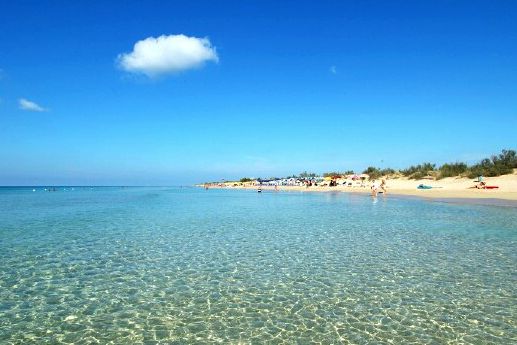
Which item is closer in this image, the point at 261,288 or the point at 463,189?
the point at 261,288

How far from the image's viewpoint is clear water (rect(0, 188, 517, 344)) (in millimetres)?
6934

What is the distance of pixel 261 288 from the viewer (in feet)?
31.5

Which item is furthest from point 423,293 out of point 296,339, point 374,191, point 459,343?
point 374,191

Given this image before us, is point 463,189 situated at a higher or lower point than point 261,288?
higher

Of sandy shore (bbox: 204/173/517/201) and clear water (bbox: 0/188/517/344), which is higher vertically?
sandy shore (bbox: 204/173/517/201)

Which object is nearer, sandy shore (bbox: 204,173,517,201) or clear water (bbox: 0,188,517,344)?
clear water (bbox: 0,188,517,344)

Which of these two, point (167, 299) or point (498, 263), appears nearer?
point (167, 299)

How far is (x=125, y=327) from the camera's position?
716cm

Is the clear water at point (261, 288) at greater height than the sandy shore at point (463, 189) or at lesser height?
lesser

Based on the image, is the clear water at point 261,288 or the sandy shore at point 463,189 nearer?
the clear water at point 261,288

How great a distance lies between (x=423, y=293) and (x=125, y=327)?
22.7 feet

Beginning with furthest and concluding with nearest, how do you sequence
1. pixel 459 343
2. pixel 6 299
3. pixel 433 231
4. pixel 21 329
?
pixel 433 231
pixel 6 299
pixel 21 329
pixel 459 343

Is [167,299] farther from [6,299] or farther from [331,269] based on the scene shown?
[331,269]

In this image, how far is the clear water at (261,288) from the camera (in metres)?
6.93
